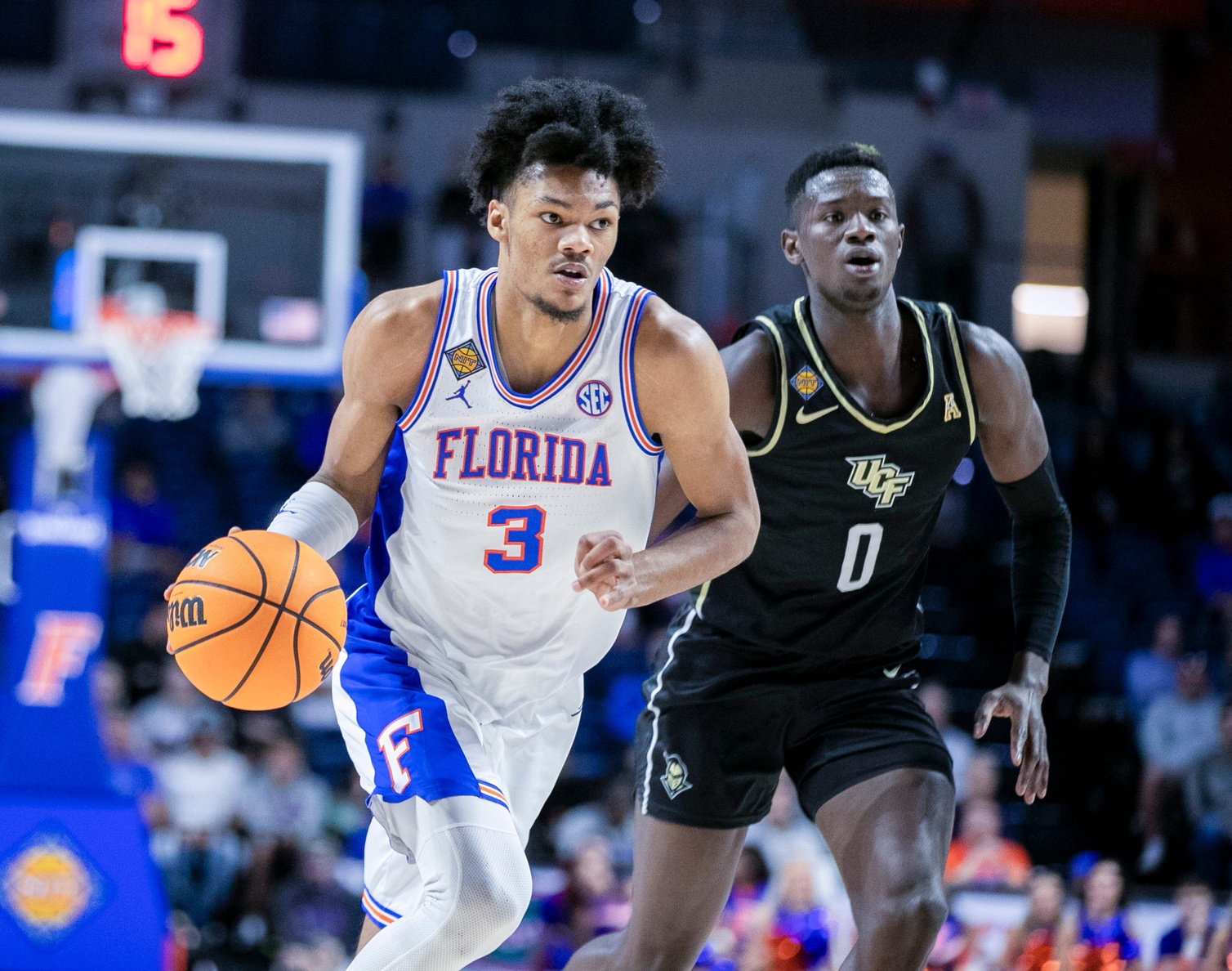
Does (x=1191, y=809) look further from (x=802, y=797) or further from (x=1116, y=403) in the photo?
(x=802, y=797)

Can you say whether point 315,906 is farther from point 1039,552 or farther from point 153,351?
point 1039,552

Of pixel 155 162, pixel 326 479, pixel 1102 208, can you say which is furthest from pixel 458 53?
pixel 326 479

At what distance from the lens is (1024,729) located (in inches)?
148

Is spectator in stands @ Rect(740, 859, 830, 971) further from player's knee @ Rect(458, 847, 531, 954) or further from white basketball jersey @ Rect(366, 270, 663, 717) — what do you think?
player's knee @ Rect(458, 847, 531, 954)

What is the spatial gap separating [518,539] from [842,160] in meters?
1.38

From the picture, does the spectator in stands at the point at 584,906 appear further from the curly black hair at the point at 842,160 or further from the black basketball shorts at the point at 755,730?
the curly black hair at the point at 842,160

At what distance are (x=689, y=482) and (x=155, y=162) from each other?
7.95 m

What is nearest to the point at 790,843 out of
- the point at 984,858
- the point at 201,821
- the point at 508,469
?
the point at 984,858

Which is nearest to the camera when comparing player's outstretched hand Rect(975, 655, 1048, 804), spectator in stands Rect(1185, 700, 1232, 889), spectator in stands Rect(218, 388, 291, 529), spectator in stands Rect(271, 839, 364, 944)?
player's outstretched hand Rect(975, 655, 1048, 804)

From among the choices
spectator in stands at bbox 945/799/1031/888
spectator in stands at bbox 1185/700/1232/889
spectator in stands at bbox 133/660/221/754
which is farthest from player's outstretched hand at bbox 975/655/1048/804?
spectator in stands at bbox 133/660/221/754

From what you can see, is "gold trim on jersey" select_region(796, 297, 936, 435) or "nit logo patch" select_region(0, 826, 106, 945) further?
"nit logo patch" select_region(0, 826, 106, 945)

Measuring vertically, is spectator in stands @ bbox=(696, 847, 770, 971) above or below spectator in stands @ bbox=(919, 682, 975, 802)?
below

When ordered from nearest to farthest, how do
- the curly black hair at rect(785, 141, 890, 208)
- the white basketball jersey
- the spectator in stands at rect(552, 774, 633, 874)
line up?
the white basketball jersey
the curly black hair at rect(785, 141, 890, 208)
the spectator in stands at rect(552, 774, 633, 874)

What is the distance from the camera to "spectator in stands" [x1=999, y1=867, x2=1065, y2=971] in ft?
25.0
